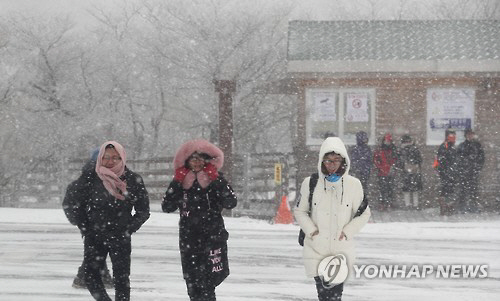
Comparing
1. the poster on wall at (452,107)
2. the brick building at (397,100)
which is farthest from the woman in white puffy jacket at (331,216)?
the poster on wall at (452,107)

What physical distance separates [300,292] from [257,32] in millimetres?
25316

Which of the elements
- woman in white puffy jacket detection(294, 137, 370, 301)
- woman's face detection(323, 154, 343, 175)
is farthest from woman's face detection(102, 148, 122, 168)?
woman's face detection(323, 154, 343, 175)

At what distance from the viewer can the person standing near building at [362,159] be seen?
16500 mm

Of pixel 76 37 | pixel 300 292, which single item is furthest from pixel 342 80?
pixel 76 37

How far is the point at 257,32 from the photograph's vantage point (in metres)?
33.2

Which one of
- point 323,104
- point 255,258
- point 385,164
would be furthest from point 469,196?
point 255,258

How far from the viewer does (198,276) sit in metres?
6.49

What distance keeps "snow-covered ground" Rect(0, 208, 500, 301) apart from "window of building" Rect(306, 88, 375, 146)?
320cm

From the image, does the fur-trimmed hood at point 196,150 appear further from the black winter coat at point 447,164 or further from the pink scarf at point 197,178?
the black winter coat at point 447,164

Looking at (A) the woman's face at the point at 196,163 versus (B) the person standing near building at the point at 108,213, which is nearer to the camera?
(A) the woman's face at the point at 196,163

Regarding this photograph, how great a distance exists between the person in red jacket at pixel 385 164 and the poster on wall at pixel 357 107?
1100mm

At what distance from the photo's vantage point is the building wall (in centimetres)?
1777

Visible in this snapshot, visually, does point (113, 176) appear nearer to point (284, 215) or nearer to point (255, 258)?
point (255, 258)

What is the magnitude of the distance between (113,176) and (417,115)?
12.1 m
